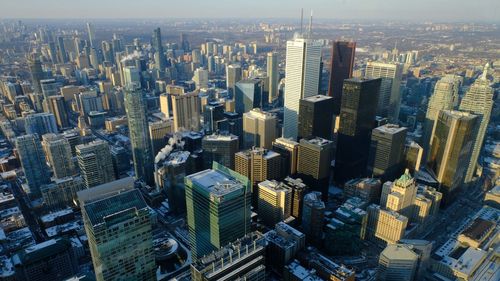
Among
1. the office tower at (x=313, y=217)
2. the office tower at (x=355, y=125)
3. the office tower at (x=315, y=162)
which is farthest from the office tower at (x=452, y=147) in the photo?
the office tower at (x=313, y=217)

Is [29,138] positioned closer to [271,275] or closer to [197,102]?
[197,102]

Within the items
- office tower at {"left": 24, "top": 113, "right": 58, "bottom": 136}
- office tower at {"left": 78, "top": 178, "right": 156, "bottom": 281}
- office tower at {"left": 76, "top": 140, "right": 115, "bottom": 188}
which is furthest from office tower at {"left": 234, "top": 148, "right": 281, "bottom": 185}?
office tower at {"left": 24, "top": 113, "right": 58, "bottom": 136}

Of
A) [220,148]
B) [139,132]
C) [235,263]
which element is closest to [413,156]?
[220,148]

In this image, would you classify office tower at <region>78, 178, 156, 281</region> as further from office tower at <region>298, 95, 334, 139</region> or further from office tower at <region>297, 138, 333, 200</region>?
office tower at <region>298, 95, 334, 139</region>

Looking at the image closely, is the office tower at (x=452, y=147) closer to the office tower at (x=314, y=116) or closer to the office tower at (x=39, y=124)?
the office tower at (x=314, y=116)

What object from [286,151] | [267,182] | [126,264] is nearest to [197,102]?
[286,151]
